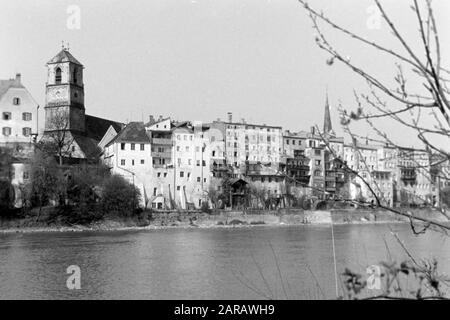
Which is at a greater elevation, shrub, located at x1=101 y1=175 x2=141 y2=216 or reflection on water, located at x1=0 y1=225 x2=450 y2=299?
shrub, located at x1=101 y1=175 x2=141 y2=216

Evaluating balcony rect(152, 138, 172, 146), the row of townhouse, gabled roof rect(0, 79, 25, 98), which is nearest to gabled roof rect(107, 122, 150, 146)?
the row of townhouse

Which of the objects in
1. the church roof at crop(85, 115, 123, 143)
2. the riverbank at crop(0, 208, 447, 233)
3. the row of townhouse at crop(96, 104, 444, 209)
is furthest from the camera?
the church roof at crop(85, 115, 123, 143)

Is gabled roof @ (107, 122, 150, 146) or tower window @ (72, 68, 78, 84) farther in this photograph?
tower window @ (72, 68, 78, 84)

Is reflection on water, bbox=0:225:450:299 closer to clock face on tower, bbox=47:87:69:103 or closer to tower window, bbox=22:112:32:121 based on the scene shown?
tower window, bbox=22:112:32:121

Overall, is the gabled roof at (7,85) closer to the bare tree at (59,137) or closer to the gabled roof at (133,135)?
the bare tree at (59,137)

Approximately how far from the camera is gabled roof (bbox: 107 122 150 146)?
207 ft

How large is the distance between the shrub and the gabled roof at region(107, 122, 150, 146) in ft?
23.3

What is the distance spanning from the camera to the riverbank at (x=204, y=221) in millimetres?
50656

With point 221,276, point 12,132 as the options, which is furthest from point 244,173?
point 221,276

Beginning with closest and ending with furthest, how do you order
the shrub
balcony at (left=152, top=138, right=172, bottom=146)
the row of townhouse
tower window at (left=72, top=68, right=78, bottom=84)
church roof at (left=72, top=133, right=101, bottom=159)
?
the shrub → the row of townhouse → balcony at (left=152, top=138, right=172, bottom=146) → church roof at (left=72, top=133, right=101, bottom=159) → tower window at (left=72, top=68, right=78, bottom=84)

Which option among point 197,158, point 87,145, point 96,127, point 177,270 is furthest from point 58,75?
point 177,270

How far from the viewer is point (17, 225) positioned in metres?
50.2

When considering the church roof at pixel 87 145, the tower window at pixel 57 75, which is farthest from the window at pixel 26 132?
the tower window at pixel 57 75

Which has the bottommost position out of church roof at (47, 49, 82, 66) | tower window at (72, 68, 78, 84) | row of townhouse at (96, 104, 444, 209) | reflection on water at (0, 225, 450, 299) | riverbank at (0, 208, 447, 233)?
riverbank at (0, 208, 447, 233)
